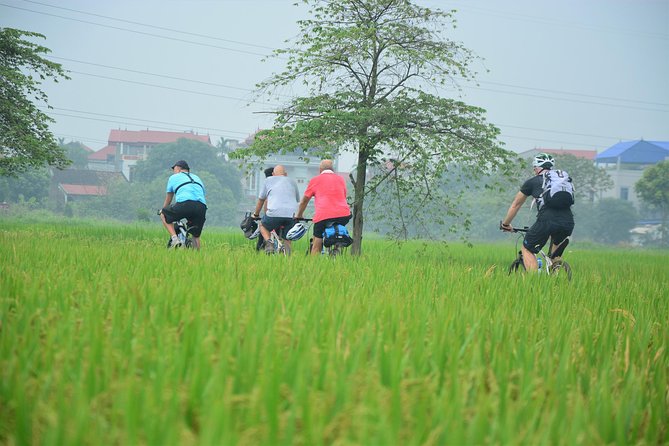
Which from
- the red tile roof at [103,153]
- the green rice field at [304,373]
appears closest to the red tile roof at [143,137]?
the red tile roof at [103,153]

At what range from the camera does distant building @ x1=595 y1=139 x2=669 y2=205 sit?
88.9m

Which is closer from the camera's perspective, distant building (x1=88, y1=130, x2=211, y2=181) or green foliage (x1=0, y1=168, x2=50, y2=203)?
green foliage (x1=0, y1=168, x2=50, y2=203)

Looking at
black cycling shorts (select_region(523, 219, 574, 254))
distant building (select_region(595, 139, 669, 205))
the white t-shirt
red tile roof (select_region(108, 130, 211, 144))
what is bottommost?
black cycling shorts (select_region(523, 219, 574, 254))

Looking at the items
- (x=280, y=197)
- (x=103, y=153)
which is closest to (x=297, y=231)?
(x=280, y=197)

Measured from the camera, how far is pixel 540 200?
8695mm

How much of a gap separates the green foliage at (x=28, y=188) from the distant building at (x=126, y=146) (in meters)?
42.5

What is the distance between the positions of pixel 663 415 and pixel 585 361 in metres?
0.76

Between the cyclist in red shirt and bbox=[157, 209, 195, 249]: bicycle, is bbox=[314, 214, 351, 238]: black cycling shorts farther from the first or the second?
bbox=[157, 209, 195, 249]: bicycle

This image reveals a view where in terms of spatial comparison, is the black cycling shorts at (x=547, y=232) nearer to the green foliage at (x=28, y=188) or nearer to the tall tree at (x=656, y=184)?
the tall tree at (x=656, y=184)

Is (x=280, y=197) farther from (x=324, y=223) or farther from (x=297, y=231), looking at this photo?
(x=324, y=223)

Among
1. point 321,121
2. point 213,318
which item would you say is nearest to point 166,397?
point 213,318

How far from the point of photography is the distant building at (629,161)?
8890 centimetres

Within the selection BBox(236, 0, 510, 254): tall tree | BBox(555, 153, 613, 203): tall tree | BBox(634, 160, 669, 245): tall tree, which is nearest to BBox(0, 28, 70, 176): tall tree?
BBox(236, 0, 510, 254): tall tree

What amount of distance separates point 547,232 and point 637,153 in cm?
9068
